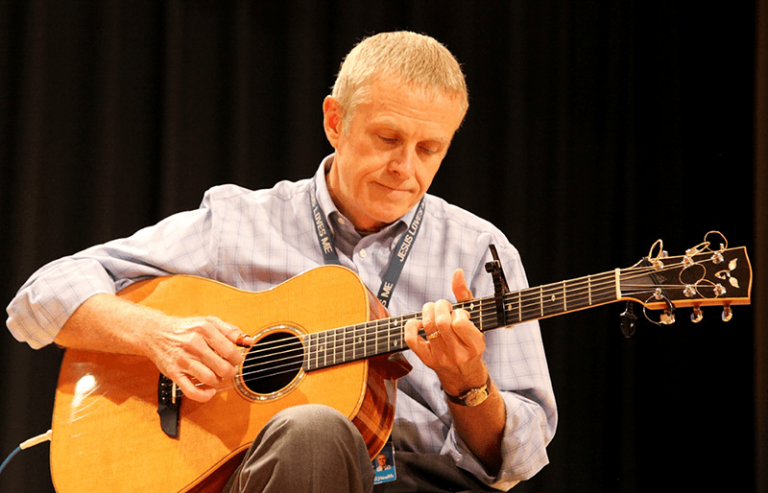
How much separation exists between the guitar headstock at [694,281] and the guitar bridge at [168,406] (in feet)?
3.64

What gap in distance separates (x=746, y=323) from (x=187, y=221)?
2.38m

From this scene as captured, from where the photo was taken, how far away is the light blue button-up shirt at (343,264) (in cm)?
206

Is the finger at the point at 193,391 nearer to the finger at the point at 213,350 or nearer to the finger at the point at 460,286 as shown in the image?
the finger at the point at 213,350

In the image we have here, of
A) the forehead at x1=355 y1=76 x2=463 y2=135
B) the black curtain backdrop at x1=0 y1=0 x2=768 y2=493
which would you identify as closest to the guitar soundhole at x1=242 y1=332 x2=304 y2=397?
the forehead at x1=355 y1=76 x2=463 y2=135

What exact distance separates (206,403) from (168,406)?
4.0 inches

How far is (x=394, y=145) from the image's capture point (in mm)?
2131

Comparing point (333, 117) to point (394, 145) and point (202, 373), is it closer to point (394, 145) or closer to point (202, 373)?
point (394, 145)

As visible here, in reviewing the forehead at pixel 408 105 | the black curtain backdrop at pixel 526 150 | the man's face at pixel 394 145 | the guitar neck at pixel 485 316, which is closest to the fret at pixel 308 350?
the guitar neck at pixel 485 316

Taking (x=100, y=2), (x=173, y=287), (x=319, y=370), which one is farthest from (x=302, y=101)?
(x=319, y=370)

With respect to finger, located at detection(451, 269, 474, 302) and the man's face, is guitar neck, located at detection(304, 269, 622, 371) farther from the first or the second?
the man's face

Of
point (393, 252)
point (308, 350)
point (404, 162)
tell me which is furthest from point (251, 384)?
point (404, 162)

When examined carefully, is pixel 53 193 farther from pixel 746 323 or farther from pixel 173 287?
pixel 746 323

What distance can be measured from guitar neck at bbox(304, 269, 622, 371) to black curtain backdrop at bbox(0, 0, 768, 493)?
4.98 feet

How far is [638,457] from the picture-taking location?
3.69m
